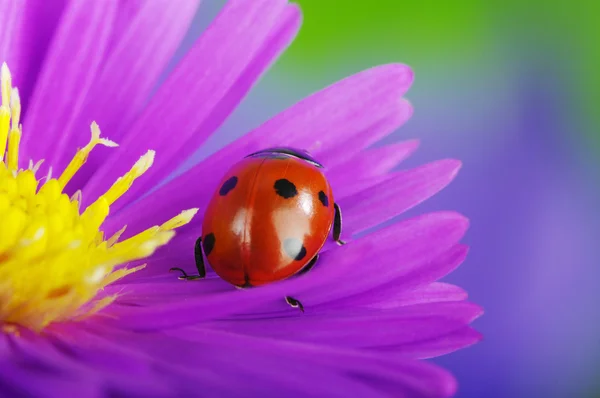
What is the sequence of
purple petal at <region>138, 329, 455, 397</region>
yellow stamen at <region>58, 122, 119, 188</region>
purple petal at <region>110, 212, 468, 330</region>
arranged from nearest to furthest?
purple petal at <region>138, 329, 455, 397</region>
purple petal at <region>110, 212, 468, 330</region>
yellow stamen at <region>58, 122, 119, 188</region>

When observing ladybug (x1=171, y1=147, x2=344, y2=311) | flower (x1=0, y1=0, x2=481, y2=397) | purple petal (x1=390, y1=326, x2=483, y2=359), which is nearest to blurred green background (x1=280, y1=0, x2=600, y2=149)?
flower (x1=0, y1=0, x2=481, y2=397)

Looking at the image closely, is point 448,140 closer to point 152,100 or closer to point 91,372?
point 152,100

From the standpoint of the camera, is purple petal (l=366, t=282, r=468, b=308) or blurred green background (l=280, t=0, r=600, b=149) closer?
purple petal (l=366, t=282, r=468, b=308)

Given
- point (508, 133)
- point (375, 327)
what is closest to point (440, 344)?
point (375, 327)

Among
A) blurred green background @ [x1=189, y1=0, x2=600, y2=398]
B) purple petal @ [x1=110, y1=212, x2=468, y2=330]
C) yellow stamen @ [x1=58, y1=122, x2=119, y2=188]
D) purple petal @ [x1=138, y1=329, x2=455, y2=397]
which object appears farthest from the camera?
blurred green background @ [x1=189, y1=0, x2=600, y2=398]

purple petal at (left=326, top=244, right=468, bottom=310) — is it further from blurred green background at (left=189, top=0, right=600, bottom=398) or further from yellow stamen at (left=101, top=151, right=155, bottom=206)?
blurred green background at (left=189, top=0, right=600, bottom=398)

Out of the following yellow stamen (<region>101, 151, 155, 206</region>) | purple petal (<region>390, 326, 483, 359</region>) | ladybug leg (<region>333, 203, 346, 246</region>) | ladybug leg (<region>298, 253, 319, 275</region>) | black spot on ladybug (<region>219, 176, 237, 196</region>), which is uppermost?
yellow stamen (<region>101, 151, 155, 206</region>)

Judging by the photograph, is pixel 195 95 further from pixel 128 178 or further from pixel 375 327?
pixel 375 327
